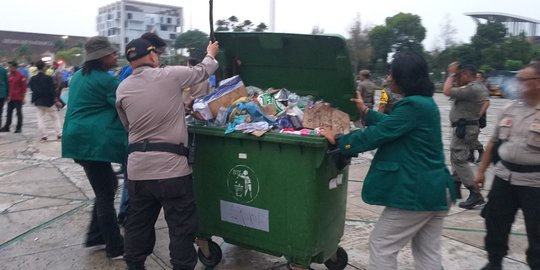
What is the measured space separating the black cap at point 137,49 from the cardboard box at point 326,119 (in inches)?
45.9

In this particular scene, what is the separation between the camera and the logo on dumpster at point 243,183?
3.34 m

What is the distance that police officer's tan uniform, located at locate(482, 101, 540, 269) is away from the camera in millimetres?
3213

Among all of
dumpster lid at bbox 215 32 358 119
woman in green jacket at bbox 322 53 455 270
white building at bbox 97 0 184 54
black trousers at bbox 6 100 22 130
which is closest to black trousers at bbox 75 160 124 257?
dumpster lid at bbox 215 32 358 119

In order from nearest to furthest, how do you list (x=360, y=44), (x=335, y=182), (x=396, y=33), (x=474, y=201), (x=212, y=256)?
(x=335, y=182) < (x=212, y=256) < (x=474, y=201) < (x=360, y=44) < (x=396, y=33)

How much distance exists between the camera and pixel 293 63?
3.95 meters

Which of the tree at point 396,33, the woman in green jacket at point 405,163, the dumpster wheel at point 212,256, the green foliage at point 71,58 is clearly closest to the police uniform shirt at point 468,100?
the woman in green jacket at point 405,163

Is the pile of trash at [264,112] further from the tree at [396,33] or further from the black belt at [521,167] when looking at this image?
the tree at [396,33]

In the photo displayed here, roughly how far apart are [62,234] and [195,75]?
8.01 ft

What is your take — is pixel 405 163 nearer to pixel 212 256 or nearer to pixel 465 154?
pixel 212 256

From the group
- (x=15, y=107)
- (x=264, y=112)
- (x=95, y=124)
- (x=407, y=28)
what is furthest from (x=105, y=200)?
(x=407, y=28)

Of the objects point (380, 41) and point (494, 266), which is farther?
point (380, 41)

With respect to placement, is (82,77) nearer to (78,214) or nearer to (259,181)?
(259,181)

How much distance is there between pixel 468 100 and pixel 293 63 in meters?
2.57

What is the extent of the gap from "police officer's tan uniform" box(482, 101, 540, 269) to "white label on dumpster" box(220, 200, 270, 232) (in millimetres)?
1662
